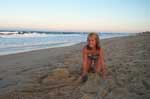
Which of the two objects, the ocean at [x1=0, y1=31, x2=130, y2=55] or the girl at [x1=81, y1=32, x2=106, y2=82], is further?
the ocean at [x1=0, y1=31, x2=130, y2=55]

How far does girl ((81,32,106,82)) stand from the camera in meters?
5.19

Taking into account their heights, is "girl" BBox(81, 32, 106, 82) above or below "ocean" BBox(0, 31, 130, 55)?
above

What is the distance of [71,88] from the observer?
15.2 ft

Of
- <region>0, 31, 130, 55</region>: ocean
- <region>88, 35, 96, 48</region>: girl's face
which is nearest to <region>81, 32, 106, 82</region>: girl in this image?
<region>88, 35, 96, 48</region>: girl's face

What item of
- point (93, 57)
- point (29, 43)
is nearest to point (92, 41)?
point (93, 57)

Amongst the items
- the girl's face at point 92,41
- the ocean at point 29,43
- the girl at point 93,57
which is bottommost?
the ocean at point 29,43

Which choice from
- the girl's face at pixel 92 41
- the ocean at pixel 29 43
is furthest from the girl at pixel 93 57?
the ocean at pixel 29 43

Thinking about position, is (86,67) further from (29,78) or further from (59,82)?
(29,78)

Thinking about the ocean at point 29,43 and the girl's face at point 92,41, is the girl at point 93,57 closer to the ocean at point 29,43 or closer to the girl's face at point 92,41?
the girl's face at point 92,41

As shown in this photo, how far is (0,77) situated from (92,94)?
273cm

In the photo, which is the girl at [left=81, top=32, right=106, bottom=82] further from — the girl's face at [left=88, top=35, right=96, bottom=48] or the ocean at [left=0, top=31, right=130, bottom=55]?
the ocean at [left=0, top=31, right=130, bottom=55]

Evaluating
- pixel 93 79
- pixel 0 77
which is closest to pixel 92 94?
pixel 93 79

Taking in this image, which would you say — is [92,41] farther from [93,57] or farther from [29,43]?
[29,43]

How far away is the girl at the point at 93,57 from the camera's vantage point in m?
5.19
